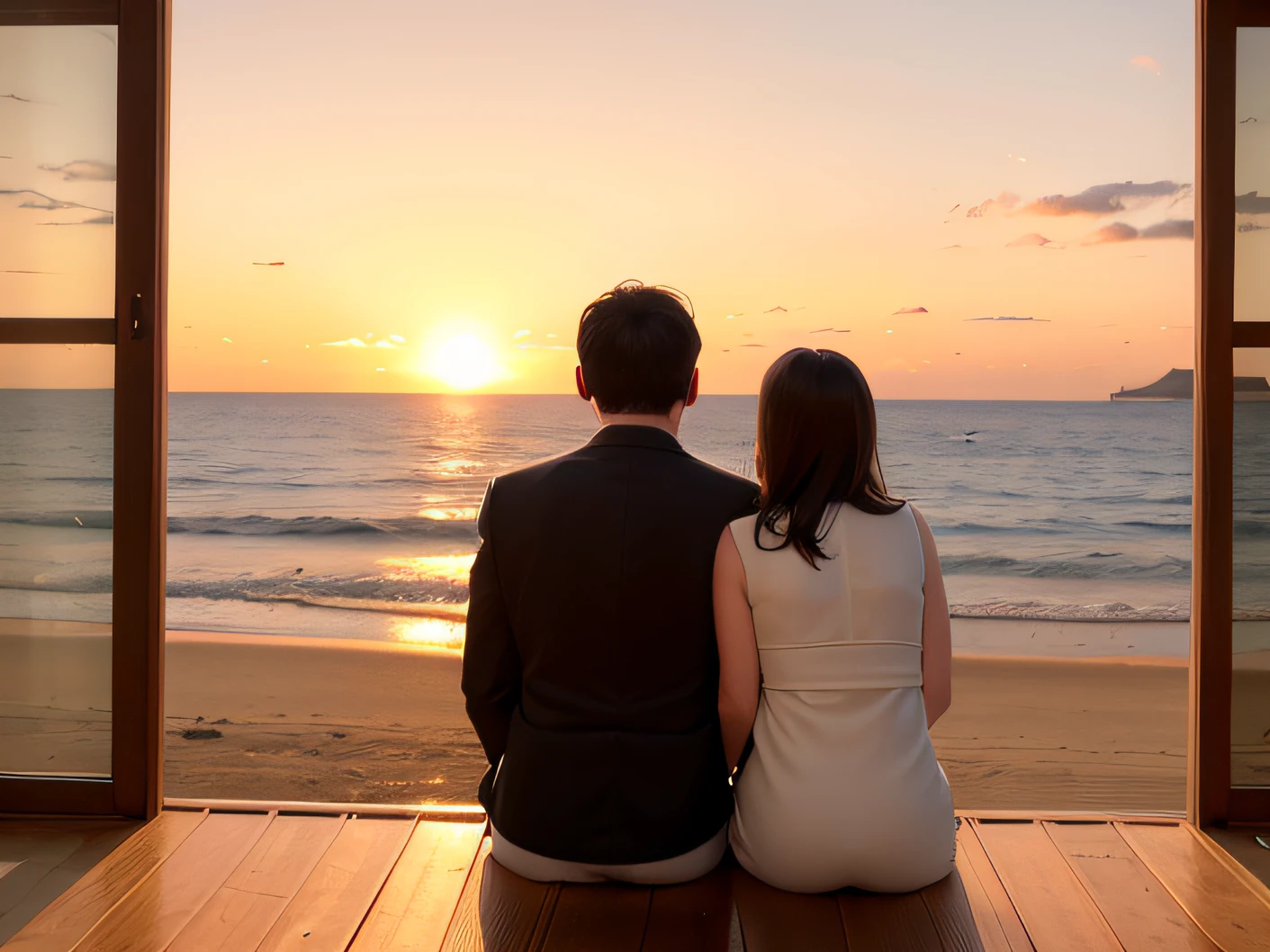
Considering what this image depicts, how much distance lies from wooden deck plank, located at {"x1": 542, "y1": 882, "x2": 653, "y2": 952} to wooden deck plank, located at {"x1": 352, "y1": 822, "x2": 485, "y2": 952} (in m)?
0.23

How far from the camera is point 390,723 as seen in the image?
5082 mm

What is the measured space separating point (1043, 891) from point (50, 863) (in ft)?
7.01

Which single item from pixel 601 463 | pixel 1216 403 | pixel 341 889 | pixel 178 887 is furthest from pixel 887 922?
pixel 1216 403

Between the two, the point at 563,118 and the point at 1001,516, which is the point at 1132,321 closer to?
the point at 1001,516

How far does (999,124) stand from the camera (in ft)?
72.9

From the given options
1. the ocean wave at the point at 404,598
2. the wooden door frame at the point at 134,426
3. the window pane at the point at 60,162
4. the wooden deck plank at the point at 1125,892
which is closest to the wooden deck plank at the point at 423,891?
the wooden door frame at the point at 134,426

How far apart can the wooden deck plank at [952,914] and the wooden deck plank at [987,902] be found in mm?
22

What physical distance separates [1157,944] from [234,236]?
23.4m

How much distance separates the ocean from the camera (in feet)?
8.18

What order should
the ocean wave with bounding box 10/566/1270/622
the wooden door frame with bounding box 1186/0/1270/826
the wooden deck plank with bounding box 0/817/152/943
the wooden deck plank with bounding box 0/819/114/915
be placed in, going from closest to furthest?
1. the wooden deck plank with bounding box 0/817/152/943
2. the wooden deck plank with bounding box 0/819/114/915
3. the wooden door frame with bounding box 1186/0/1270/826
4. the ocean wave with bounding box 10/566/1270/622

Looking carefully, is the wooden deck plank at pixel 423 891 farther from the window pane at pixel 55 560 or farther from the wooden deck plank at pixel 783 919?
the window pane at pixel 55 560

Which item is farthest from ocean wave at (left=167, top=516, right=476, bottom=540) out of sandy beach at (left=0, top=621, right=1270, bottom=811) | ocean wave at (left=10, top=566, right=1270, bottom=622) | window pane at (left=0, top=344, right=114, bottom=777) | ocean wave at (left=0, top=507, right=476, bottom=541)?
window pane at (left=0, top=344, right=114, bottom=777)

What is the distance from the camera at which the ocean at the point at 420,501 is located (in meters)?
2.49

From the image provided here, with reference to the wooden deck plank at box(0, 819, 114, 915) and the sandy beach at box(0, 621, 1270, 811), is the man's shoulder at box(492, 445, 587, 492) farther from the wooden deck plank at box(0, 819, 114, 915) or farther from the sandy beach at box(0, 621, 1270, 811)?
the sandy beach at box(0, 621, 1270, 811)
